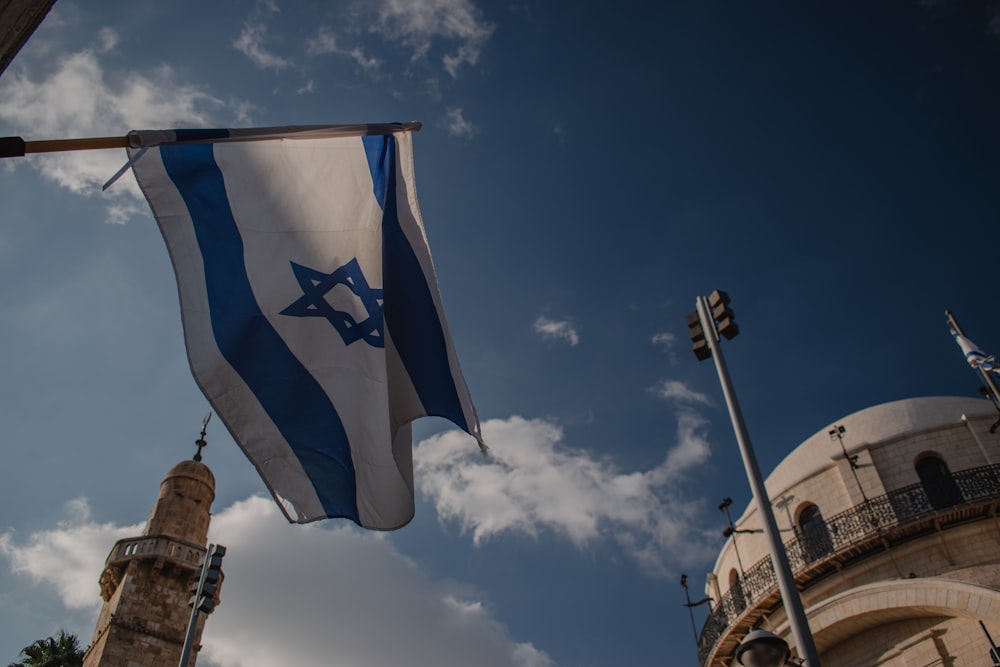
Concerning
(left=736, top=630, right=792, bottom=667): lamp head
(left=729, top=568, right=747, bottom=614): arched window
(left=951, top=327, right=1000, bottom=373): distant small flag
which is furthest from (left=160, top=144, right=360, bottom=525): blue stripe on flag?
(left=729, top=568, right=747, bottom=614): arched window

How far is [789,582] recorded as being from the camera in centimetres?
818

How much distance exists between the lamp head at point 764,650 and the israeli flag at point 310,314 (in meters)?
3.64

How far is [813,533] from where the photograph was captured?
25344 millimetres

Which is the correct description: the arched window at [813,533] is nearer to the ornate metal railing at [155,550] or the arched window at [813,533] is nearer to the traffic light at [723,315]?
the traffic light at [723,315]

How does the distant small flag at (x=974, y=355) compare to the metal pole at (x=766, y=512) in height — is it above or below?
above

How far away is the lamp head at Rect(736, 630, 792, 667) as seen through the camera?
764cm

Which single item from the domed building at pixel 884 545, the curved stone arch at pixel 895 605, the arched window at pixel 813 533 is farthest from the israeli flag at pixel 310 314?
the arched window at pixel 813 533

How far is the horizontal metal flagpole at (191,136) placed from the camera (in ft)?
17.0

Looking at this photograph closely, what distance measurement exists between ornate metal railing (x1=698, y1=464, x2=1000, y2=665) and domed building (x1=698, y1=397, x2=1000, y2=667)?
0.04m

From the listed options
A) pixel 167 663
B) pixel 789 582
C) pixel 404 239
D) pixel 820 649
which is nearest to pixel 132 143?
pixel 404 239

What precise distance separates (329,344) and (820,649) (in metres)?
21.3

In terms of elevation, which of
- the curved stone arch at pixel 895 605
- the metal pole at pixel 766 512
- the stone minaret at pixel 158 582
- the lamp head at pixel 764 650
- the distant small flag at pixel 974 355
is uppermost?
the distant small flag at pixel 974 355

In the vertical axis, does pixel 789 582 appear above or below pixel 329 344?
below

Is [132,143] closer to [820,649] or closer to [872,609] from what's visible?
[872,609]
